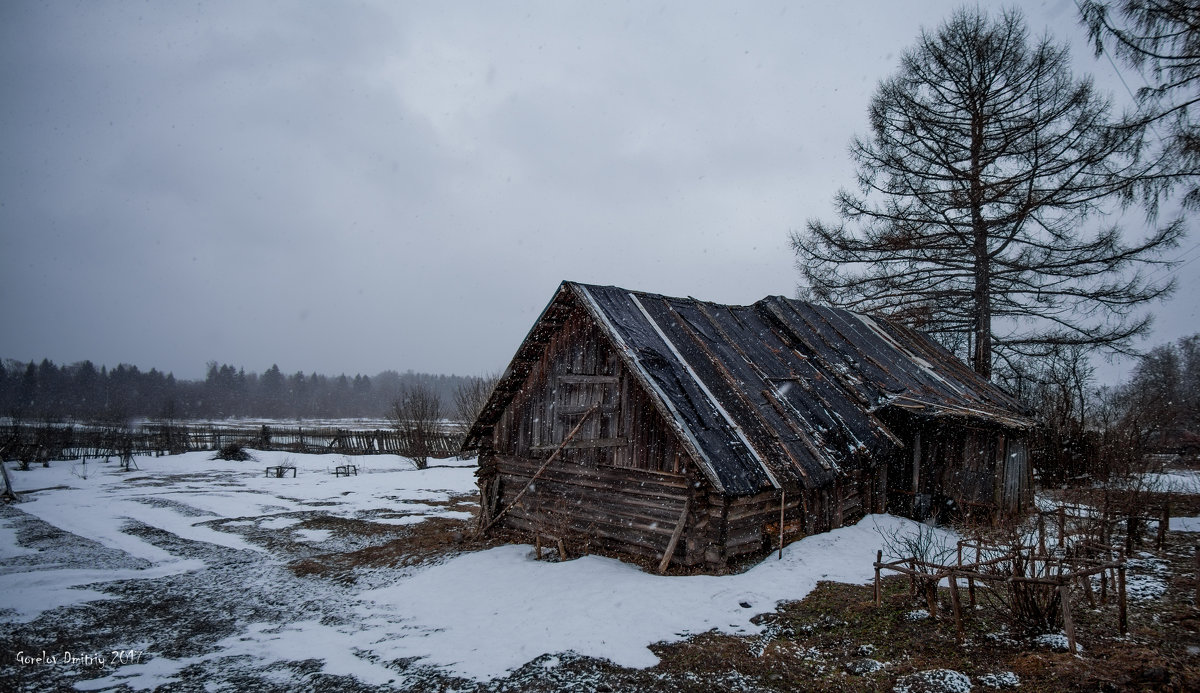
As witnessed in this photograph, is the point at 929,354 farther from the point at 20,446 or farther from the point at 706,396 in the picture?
the point at 20,446

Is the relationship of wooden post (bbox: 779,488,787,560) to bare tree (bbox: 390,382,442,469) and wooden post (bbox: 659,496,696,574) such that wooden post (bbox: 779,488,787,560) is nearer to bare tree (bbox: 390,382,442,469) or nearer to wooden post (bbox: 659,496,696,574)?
wooden post (bbox: 659,496,696,574)

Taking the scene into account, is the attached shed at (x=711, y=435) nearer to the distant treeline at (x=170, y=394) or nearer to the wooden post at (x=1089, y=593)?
the wooden post at (x=1089, y=593)

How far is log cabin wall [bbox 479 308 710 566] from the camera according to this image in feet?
32.4

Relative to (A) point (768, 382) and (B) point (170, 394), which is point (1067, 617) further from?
(B) point (170, 394)

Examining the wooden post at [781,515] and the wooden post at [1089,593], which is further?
the wooden post at [781,515]

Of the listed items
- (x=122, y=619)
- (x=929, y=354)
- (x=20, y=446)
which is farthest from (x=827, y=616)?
(x=20, y=446)

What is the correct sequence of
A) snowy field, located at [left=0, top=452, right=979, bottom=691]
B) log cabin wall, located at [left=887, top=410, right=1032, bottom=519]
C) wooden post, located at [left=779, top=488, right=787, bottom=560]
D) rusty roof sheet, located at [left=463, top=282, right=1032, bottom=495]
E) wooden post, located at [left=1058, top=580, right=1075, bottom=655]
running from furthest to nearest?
1. log cabin wall, located at [left=887, top=410, right=1032, bottom=519]
2. rusty roof sheet, located at [left=463, top=282, right=1032, bottom=495]
3. wooden post, located at [left=779, top=488, right=787, bottom=560]
4. snowy field, located at [left=0, top=452, right=979, bottom=691]
5. wooden post, located at [left=1058, top=580, right=1075, bottom=655]

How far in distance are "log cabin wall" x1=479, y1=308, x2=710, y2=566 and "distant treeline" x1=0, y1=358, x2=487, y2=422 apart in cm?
7060

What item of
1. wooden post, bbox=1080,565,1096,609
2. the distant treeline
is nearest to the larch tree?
wooden post, bbox=1080,565,1096,609

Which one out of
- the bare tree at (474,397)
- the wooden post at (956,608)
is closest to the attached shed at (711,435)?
the wooden post at (956,608)

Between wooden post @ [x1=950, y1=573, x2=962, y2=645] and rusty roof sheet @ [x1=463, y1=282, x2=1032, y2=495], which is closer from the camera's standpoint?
wooden post @ [x1=950, y1=573, x2=962, y2=645]

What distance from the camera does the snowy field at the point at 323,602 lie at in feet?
22.6

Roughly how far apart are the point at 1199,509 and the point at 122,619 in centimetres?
2319

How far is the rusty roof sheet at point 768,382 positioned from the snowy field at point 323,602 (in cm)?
179
